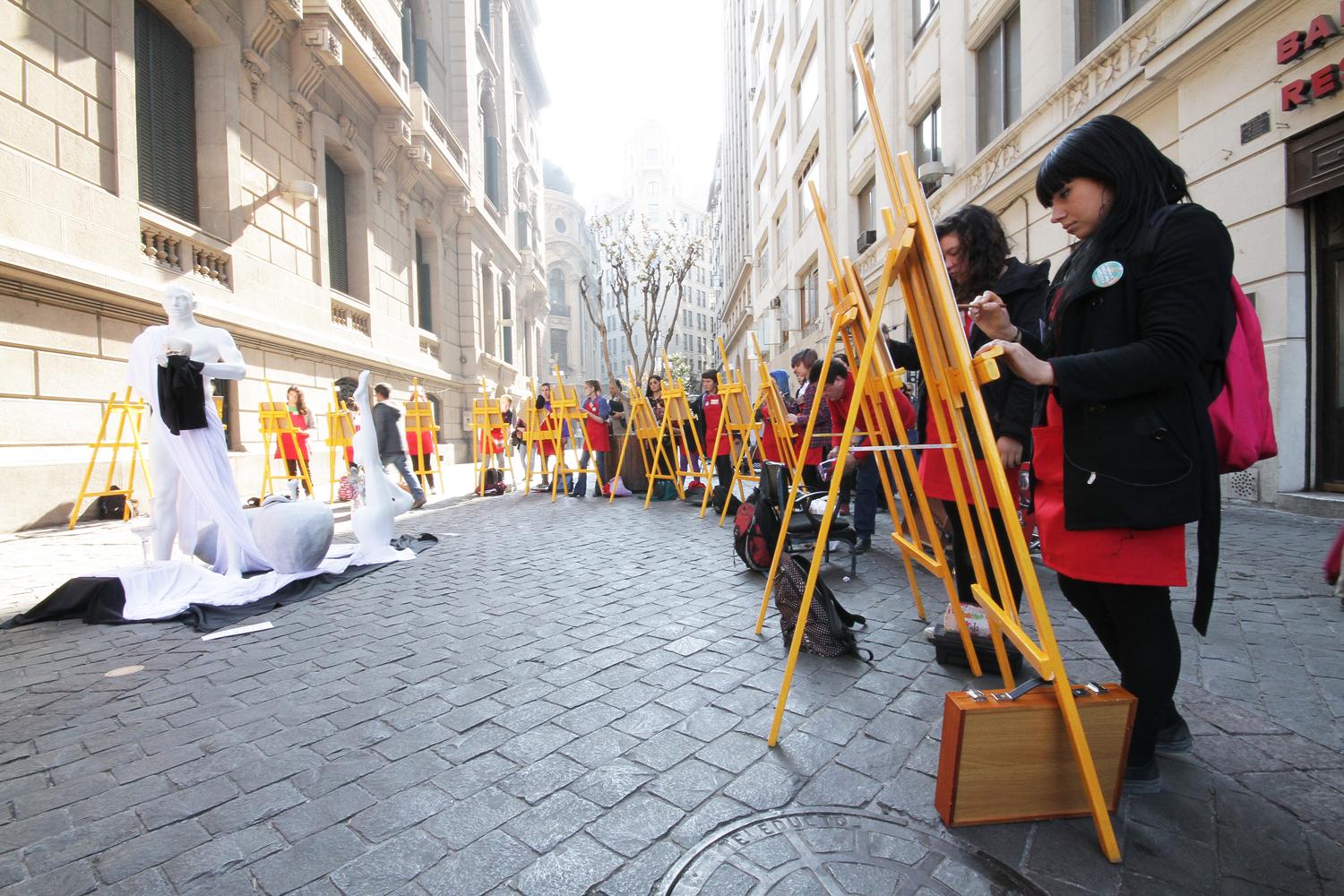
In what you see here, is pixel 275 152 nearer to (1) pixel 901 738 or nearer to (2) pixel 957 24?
(2) pixel 957 24

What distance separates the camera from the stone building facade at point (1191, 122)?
6.22 metres

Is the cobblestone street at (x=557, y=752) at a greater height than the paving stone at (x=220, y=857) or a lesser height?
greater

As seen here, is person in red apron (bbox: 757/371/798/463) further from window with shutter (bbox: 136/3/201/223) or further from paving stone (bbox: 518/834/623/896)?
window with shutter (bbox: 136/3/201/223)

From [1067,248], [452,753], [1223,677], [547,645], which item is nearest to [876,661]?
[1223,677]

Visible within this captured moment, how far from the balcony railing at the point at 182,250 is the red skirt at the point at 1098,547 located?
37.0 ft

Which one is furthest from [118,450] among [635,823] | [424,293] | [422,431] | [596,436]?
[424,293]

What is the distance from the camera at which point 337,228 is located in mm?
15195

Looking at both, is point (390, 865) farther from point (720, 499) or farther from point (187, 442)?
point (720, 499)

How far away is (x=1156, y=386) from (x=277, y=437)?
1216cm

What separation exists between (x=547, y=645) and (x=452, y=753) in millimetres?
1116

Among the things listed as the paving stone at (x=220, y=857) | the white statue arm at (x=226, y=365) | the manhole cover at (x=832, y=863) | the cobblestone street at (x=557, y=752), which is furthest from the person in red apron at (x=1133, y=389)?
the white statue arm at (x=226, y=365)

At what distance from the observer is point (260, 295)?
11.3 metres

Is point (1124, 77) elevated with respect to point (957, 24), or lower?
lower

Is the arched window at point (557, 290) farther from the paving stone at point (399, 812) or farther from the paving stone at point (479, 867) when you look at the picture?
the paving stone at point (479, 867)
